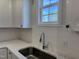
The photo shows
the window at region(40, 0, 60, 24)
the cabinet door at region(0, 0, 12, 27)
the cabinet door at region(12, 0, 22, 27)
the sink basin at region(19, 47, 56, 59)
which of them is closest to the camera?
the sink basin at region(19, 47, 56, 59)

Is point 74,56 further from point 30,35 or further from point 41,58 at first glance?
point 30,35

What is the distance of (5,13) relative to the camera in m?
2.95

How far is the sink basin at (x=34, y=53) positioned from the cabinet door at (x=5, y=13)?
1193 mm

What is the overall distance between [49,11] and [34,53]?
3.20 ft

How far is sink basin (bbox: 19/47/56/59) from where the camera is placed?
1.78m

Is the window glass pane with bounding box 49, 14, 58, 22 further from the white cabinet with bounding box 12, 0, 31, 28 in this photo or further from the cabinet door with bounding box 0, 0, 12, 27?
the cabinet door with bounding box 0, 0, 12, 27

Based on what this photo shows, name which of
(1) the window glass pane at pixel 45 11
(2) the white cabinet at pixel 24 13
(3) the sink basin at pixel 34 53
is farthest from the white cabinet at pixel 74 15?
(2) the white cabinet at pixel 24 13

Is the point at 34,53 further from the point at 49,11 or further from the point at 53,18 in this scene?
the point at 49,11

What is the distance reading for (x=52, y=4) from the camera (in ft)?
6.66

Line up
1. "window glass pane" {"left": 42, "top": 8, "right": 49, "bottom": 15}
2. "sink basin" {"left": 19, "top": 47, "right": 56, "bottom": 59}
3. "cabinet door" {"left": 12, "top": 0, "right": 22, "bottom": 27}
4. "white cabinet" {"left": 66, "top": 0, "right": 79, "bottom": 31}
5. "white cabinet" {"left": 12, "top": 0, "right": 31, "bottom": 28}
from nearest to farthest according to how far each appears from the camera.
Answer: "white cabinet" {"left": 66, "top": 0, "right": 79, "bottom": 31}
"sink basin" {"left": 19, "top": 47, "right": 56, "bottom": 59}
"window glass pane" {"left": 42, "top": 8, "right": 49, "bottom": 15}
"white cabinet" {"left": 12, "top": 0, "right": 31, "bottom": 28}
"cabinet door" {"left": 12, "top": 0, "right": 22, "bottom": 27}

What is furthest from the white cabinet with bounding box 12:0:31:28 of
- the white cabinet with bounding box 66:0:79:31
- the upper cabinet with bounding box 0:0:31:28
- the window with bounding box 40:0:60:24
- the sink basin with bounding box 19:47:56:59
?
the white cabinet with bounding box 66:0:79:31

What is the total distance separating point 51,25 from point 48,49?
19.0 inches

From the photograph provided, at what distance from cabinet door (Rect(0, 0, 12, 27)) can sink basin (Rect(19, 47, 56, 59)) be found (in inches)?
47.0

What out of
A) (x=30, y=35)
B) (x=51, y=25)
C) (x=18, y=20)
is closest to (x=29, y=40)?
(x=30, y=35)
